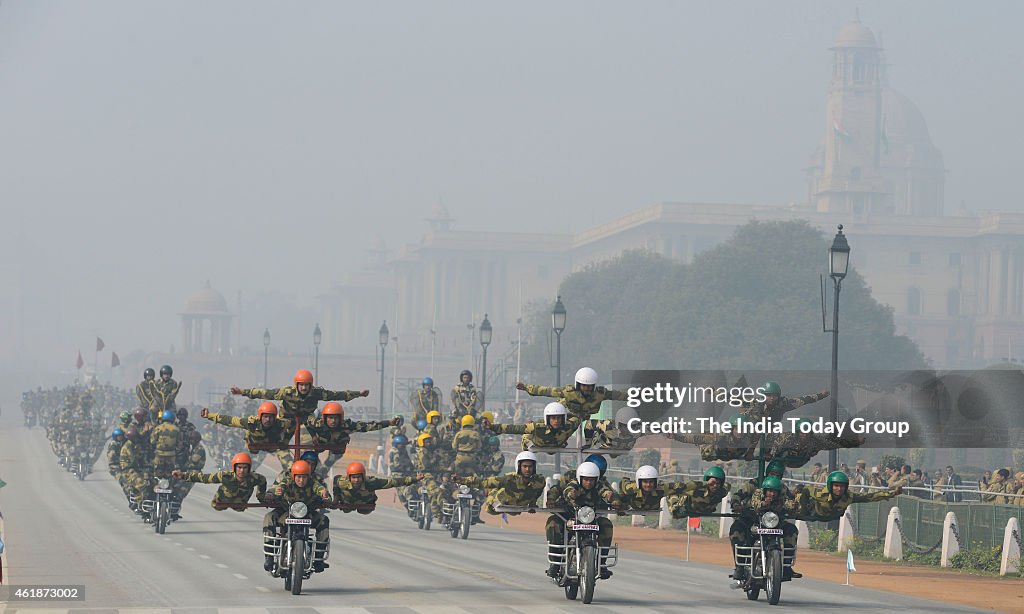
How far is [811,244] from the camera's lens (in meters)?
133

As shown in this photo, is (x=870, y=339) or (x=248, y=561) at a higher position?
(x=870, y=339)

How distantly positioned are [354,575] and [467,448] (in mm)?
9939

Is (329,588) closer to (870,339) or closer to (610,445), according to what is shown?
(610,445)

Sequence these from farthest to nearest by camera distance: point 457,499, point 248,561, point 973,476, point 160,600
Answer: point 973,476, point 457,499, point 248,561, point 160,600

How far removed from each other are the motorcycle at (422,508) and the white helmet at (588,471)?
16.1 m

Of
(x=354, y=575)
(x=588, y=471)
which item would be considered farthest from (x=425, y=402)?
(x=588, y=471)

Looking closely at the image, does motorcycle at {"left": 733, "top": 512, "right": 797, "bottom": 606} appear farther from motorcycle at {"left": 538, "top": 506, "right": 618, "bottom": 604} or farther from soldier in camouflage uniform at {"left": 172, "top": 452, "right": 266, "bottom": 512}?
soldier in camouflage uniform at {"left": 172, "top": 452, "right": 266, "bottom": 512}

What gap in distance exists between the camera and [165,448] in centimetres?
3441

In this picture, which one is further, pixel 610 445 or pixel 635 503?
pixel 610 445

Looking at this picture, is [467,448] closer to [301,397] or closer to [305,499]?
[301,397]

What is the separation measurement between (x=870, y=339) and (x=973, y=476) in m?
72.9

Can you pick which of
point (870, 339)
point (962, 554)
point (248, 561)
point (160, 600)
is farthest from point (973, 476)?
point (870, 339)
